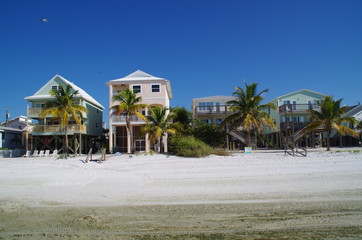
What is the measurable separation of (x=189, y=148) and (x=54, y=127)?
16.7 meters

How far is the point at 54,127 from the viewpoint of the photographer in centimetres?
2603

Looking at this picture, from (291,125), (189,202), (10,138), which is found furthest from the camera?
(10,138)

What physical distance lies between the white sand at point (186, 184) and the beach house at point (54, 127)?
1390 centimetres

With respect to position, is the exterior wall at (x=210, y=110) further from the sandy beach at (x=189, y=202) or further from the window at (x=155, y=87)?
the sandy beach at (x=189, y=202)

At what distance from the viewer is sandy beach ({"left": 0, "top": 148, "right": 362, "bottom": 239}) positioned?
17.3 ft

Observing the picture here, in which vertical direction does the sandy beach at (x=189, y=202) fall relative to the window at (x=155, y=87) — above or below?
below

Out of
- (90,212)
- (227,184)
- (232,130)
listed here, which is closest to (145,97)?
(232,130)

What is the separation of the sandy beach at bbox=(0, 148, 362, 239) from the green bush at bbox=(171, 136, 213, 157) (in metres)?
4.17

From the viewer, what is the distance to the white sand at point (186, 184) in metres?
7.73

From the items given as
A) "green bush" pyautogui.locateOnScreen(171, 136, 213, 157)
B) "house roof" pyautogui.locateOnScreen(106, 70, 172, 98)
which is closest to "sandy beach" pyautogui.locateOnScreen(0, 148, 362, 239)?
"green bush" pyautogui.locateOnScreen(171, 136, 213, 157)

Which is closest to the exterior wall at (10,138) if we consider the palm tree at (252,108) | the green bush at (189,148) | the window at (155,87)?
the window at (155,87)

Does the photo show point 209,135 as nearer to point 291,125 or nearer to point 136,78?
point 291,125

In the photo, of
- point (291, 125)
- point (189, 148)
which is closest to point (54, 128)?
point (189, 148)

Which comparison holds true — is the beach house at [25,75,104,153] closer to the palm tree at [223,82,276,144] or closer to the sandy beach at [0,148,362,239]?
the sandy beach at [0,148,362,239]
